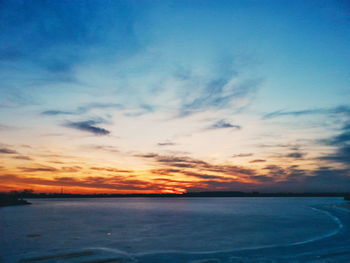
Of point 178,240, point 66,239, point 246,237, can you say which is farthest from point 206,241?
point 66,239

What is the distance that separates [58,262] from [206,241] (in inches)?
452

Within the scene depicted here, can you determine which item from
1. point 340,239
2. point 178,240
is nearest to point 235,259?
point 178,240

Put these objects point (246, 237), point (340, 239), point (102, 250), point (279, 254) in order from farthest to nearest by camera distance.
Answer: point (246, 237) < point (340, 239) < point (102, 250) < point (279, 254)

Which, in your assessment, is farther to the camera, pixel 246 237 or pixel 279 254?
pixel 246 237

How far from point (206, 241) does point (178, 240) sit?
237cm

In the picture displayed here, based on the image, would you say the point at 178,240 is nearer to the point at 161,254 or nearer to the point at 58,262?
the point at 161,254

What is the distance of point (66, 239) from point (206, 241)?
1176cm

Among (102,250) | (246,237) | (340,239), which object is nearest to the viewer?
(102,250)

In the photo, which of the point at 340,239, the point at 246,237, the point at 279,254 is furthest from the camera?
the point at 246,237

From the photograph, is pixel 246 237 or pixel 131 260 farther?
pixel 246 237

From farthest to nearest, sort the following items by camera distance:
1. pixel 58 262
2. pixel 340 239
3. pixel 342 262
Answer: pixel 340 239 < pixel 58 262 < pixel 342 262

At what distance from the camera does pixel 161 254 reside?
17.3 metres

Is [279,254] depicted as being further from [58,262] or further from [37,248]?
[37,248]

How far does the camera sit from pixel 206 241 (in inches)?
867
